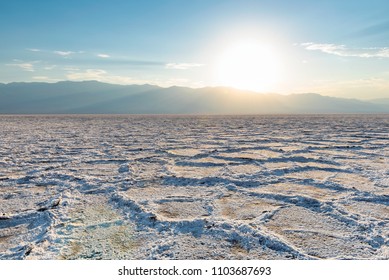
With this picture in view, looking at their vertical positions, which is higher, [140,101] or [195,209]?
[140,101]

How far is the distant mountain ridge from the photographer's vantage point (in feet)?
354

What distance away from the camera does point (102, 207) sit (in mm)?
2449

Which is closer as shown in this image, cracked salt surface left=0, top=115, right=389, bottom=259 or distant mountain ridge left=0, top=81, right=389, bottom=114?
cracked salt surface left=0, top=115, right=389, bottom=259

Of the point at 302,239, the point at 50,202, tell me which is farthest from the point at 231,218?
the point at 50,202

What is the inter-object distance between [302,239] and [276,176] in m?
1.63

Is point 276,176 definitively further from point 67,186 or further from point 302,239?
point 67,186

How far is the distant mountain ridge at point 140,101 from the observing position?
107938 mm

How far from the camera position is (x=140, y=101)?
12200 centimetres

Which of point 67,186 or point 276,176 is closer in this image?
point 67,186

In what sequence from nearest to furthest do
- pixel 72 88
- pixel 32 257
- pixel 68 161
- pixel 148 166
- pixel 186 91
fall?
pixel 32 257, pixel 148 166, pixel 68 161, pixel 186 91, pixel 72 88

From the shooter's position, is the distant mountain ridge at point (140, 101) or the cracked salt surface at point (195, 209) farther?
the distant mountain ridge at point (140, 101)

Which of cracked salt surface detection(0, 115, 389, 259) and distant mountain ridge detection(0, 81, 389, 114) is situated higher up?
distant mountain ridge detection(0, 81, 389, 114)

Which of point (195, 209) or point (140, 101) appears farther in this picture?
point (140, 101)

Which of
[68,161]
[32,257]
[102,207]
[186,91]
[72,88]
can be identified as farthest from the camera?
[72,88]
